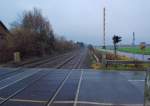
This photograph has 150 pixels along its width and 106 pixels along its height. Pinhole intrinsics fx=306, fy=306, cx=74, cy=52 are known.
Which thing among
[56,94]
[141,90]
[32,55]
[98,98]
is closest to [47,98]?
[56,94]

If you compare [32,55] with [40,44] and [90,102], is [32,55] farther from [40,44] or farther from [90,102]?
[90,102]

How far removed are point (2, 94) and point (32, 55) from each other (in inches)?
1840

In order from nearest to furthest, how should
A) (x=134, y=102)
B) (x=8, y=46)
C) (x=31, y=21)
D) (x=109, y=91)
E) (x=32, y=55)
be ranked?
(x=134, y=102) < (x=109, y=91) < (x=8, y=46) < (x=32, y=55) < (x=31, y=21)

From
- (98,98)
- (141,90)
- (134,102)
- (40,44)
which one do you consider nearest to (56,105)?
(98,98)

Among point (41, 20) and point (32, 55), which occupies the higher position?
point (41, 20)

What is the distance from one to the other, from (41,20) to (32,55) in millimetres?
14069

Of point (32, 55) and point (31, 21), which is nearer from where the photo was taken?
point (32, 55)

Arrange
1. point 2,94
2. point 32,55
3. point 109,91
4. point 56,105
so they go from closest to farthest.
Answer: point 56,105, point 2,94, point 109,91, point 32,55

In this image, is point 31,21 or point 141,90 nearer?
point 141,90

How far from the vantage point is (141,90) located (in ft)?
54.6

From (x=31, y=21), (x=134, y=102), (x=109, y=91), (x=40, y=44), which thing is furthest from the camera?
(x=31, y=21)

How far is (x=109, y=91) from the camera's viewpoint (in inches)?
635

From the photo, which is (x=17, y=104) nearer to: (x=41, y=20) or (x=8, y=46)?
(x=8, y=46)

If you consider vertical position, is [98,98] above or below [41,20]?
below
